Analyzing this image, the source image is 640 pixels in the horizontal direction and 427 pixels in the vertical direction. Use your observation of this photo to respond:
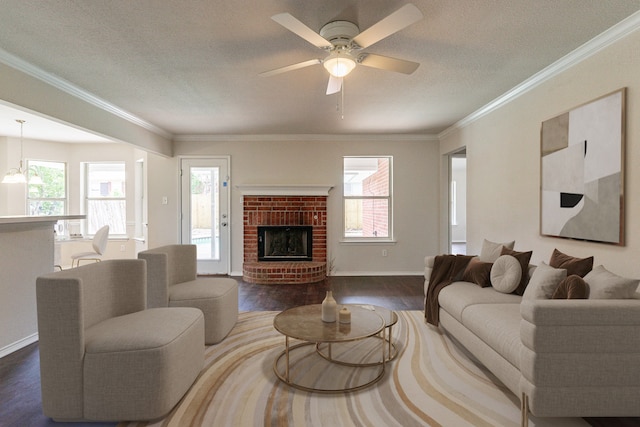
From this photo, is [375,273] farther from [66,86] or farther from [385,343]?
[66,86]

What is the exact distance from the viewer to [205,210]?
580cm

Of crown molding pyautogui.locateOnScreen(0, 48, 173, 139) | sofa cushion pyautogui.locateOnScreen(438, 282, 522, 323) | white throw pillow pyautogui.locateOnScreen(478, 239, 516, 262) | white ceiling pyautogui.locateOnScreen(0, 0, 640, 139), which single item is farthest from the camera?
white throw pillow pyautogui.locateOnScreen(478, 239, 516, 262)

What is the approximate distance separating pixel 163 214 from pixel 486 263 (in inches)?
200

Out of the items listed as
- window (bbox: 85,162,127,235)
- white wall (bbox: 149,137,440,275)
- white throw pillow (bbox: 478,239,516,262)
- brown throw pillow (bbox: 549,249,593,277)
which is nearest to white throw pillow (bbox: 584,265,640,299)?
brown throw pillow (bbox: 549,249,593,277)

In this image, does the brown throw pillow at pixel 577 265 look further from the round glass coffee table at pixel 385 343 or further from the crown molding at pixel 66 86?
the crown molding at pixel 66 86

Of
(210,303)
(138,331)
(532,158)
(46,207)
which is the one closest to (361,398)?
(138,331)

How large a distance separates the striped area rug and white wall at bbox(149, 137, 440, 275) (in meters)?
3.03

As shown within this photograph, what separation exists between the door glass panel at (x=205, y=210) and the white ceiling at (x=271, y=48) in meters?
1.67

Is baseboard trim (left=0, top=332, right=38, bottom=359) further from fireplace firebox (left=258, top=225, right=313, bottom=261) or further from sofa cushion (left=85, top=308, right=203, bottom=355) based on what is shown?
fireplace firebox (left=258, top=225, right=313, bottom=261)

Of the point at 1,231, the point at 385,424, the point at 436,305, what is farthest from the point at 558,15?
the point at 1,231

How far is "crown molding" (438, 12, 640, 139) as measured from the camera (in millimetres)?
2248

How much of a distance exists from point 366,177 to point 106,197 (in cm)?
520

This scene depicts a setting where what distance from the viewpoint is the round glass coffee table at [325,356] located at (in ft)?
7.15

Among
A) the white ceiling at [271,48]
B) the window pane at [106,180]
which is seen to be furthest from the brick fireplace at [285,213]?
the window pane at [106,180]
